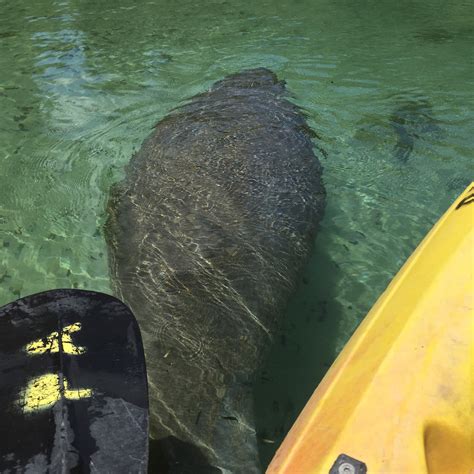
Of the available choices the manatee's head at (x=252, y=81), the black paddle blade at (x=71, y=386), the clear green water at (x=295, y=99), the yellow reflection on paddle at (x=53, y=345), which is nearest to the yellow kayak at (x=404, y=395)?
the black paddle blade at (x=71, y=386)

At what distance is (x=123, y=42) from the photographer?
30.0 feet

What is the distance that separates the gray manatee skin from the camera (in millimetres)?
2549

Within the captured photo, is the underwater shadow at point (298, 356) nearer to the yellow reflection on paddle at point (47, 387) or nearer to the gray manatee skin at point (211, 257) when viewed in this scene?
the gray manatee skin at point (211, 257)

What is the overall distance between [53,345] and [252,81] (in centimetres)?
495

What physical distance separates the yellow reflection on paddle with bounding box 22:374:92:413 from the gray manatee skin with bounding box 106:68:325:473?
1.48ft

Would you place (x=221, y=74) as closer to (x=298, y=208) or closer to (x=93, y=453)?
(x=298, y=208)

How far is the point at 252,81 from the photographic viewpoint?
6496mm

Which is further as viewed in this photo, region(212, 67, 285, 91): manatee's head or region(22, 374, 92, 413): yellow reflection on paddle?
region(212, 67, 285, 91): manatee's head

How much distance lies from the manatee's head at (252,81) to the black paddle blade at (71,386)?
14.4 feet

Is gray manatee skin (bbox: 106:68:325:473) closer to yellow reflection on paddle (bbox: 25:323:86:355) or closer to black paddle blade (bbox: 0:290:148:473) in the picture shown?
black paddle blade (bbox: 0:290:148:473)

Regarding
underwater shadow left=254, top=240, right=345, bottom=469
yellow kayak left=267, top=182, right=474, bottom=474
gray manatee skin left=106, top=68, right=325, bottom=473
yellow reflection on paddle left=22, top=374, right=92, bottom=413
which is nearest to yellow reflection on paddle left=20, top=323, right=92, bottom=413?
yellow reflection on paddle left=22, top=374, right=92, bottom=413

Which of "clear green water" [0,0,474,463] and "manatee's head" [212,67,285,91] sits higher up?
"manatee's head" [212,67,285,91]

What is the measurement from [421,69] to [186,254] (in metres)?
6.25

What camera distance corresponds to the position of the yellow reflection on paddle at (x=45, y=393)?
2102 mm
